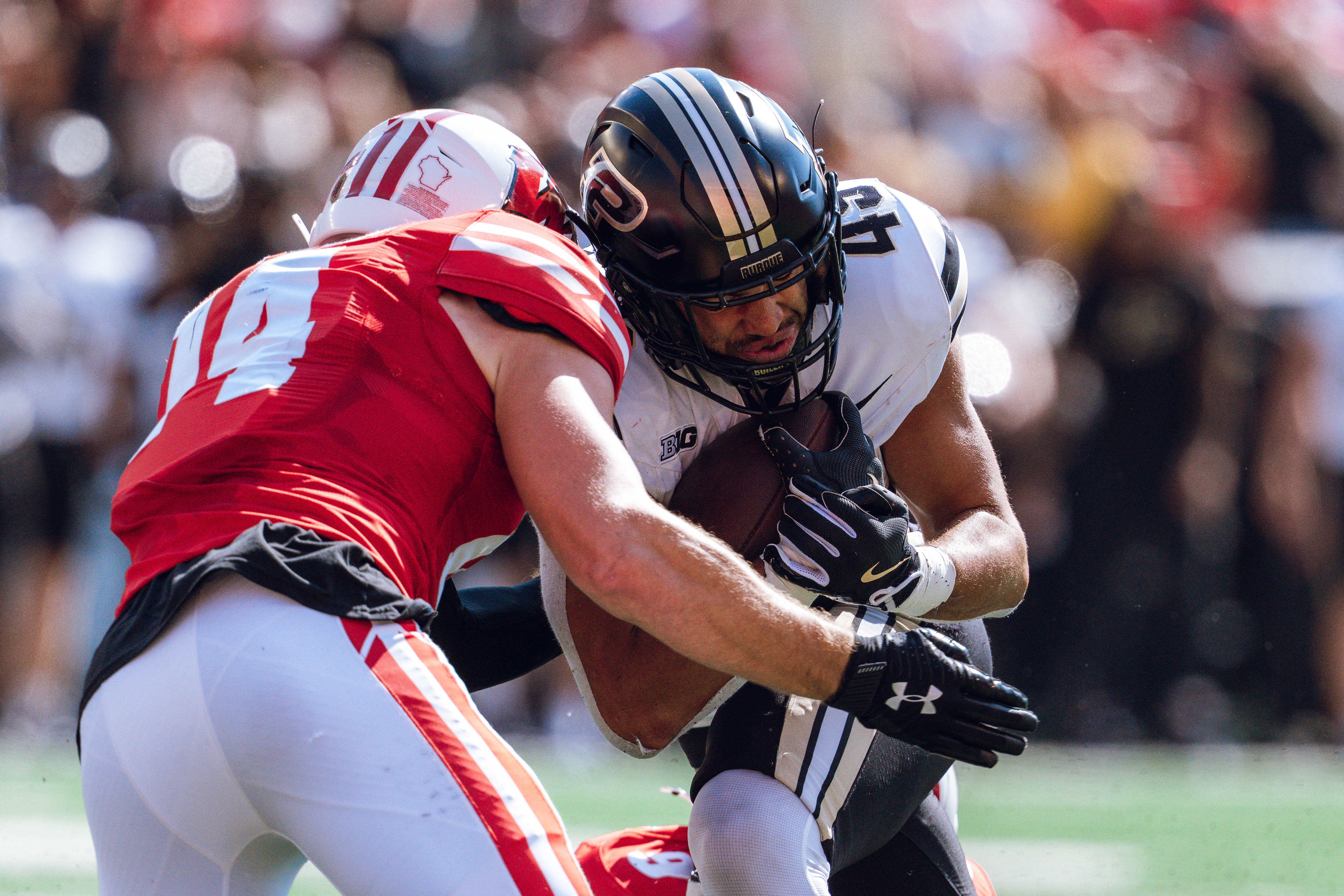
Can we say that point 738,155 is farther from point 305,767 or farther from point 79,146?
point 79,146

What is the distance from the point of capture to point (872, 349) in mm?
2711

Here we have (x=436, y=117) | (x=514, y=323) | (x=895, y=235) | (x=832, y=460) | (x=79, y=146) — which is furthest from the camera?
(x=79, y=146)

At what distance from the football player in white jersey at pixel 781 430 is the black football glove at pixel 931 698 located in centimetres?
4

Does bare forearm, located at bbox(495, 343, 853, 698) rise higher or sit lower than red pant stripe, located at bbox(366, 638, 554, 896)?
Result: higher

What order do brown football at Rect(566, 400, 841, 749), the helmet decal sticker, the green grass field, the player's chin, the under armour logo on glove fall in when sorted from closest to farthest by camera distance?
the under armour logo on glove
brown football at Rect(566, 400, 841, 749)
the player's chin
the helmet decal sticker
the green grass field

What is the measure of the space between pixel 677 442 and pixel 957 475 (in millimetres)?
597

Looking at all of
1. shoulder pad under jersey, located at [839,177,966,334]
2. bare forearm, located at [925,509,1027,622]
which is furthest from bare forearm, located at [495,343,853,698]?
shoulder pad under jersey, located at [839,177,966,334]

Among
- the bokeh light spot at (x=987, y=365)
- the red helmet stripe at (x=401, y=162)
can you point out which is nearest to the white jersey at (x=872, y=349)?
the red helmet stripe at (x=401, y=162)

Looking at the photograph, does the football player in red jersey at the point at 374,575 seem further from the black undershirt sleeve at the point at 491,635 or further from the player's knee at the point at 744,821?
the black undershirt sleeve at the point at 491,635

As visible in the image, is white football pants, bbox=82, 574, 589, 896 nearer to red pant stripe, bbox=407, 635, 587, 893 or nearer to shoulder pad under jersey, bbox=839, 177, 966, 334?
red pant stripe, bbox=407, 635, 587, 893

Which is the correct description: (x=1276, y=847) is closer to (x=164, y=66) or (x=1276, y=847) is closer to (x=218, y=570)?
(x=218, y=570)

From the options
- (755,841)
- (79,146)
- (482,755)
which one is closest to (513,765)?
(482,755)

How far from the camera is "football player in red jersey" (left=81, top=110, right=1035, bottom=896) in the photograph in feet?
5.70

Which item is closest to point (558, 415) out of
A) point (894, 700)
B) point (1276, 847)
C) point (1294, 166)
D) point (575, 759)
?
point (894, 700)
